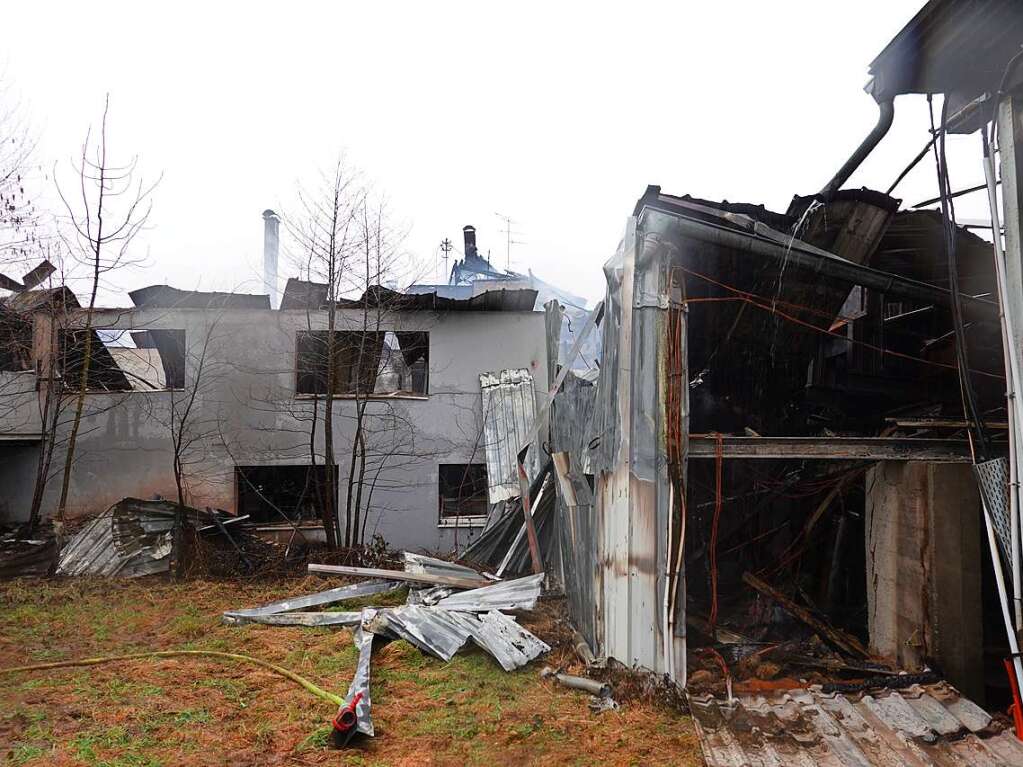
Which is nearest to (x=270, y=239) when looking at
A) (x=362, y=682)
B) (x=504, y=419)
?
(x=504, y=419)

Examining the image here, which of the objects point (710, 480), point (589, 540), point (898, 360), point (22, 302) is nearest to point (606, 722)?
point (589, 540)

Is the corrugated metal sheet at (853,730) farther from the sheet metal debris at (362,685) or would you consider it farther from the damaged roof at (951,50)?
the damaged roof at (951,50)

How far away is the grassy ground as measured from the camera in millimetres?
4207

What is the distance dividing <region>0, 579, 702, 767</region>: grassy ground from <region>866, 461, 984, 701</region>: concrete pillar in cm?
194

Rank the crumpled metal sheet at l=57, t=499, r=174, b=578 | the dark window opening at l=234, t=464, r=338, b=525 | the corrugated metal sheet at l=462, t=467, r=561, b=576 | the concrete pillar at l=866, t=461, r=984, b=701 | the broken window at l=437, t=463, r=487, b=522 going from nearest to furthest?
the concrete pillar at l=866, t=461, r=984, b=701 < the corrugated metal sheet at l=462, t=467, r=561, b=576 < the crumpled metal sheet at l=57, t=499, r=174, b=578 < the dark window opening at l=234, t=464, r=338, b=525 < the broken window at l=437, t=463, r=487, b=522

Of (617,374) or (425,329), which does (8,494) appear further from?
(617,374)

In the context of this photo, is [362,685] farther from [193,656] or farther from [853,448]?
[853,448]

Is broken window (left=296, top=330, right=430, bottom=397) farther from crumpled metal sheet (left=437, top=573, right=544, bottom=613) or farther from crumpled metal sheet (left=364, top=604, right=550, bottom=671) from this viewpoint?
crumpled metal sheet (left=364, top=604, right=550, bottom=671)

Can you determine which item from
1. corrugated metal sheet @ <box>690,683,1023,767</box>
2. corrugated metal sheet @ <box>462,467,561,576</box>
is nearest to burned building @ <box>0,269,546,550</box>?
corrugated metal sheet @ <box>462,467,561,576</box>

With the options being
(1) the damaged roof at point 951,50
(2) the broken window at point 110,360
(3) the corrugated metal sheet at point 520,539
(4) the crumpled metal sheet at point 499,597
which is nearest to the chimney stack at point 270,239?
(2) the broken window at point 110,360

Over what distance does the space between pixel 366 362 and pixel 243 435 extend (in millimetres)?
2629

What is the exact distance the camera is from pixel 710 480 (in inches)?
277

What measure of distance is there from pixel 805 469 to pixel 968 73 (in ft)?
11.6

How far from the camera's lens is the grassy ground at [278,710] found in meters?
4.21
